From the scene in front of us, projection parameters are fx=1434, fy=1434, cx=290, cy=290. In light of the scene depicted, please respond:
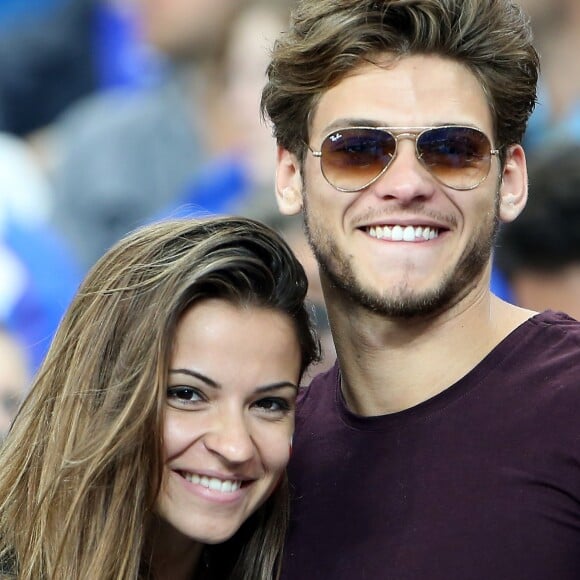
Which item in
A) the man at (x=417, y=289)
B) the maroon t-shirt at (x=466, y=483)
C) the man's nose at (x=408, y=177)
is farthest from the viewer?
the man's nose at (x=408, y=177)

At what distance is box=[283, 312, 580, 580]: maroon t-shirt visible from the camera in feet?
8.61

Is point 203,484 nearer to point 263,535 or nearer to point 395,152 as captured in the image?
point 263,535

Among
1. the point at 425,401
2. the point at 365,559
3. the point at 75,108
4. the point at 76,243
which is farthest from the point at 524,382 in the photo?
the point at 75,108

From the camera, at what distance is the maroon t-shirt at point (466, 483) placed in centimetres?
262

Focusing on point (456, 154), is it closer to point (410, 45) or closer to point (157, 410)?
point (410, 45)

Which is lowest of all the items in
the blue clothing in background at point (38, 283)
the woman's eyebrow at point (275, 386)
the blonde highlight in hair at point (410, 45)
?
the blue clothing in background at point (38, 283)

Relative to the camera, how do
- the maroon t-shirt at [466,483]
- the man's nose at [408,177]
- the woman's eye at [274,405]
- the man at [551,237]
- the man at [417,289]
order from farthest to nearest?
the man at [551,237]
the woman's eye at [274,405]
the man's nose at [408,177]
the man at [417,289]
the maroon t-shirt at [466,483]

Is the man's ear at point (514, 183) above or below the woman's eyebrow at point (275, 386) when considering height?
above

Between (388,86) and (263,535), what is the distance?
1016 mm

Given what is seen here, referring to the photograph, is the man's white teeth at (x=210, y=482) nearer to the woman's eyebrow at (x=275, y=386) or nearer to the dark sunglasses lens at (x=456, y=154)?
the woman's eyebrow at (x=275, y=386)

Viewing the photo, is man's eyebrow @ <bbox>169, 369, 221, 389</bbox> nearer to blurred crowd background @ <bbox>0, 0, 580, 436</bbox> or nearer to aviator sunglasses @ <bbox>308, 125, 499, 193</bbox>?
aviator sunglasses @ <bbox>308, 125, 499, 193</bbox>


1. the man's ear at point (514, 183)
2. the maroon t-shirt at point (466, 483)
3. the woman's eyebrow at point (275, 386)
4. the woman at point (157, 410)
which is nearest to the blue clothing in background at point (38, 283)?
the woman at point (157, 410)

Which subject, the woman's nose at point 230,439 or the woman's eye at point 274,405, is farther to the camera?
the woman's eye at point 274,405

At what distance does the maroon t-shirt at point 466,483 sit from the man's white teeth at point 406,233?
0.26 meters
